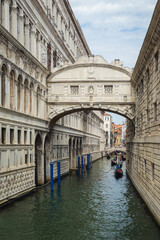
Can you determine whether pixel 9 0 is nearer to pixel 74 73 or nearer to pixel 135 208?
pixel 74 73

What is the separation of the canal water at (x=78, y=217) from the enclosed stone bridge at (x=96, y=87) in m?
5.23

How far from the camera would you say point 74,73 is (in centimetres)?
2070

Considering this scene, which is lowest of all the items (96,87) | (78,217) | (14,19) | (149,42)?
(78,217)

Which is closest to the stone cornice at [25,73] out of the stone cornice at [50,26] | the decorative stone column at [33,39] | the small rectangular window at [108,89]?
the decorative stone column at [33,39]

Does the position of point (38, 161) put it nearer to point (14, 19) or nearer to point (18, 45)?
point (18, 45)

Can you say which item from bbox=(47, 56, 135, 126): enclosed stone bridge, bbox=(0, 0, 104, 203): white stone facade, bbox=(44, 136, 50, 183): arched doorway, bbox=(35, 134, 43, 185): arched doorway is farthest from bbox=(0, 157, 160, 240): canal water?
bbox=(47, 56, 135, 126): enclosed stone bridge

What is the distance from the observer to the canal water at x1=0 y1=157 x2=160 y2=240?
A: 35.5 feet

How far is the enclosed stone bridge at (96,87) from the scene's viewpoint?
2042 centimetres

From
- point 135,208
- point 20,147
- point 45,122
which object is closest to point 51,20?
point 45,122

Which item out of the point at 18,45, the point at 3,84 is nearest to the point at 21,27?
the point at 18,45

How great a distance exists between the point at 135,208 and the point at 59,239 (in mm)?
5203

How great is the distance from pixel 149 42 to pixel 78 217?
286 inches

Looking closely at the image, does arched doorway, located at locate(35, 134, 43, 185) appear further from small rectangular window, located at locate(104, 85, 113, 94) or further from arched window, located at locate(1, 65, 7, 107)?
arched window, located at locate(1, 65, 7, 107)

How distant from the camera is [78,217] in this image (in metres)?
13.1
